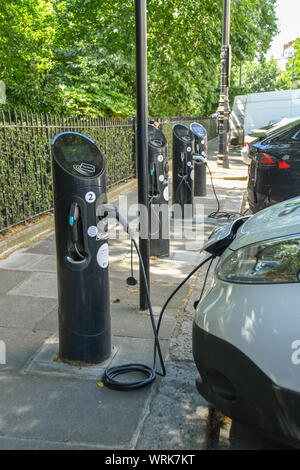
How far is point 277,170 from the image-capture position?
6859 mm

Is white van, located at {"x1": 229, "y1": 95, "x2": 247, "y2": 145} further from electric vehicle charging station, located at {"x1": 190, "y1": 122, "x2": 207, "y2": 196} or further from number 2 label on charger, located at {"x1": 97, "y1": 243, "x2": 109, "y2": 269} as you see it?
number 2 label on charger, located at {"x1": 97, "y1": 243, "x2": 109, "y2": 269}

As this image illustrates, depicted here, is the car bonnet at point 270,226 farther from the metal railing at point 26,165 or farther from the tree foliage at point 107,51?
the tree foliage at point 107,51

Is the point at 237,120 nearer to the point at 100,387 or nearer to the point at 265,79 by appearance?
the point at 100,387

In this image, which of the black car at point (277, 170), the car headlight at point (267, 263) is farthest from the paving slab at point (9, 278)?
the black car at point (277, 170)

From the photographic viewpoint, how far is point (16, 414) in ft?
9.14

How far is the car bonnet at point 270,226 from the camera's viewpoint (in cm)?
244

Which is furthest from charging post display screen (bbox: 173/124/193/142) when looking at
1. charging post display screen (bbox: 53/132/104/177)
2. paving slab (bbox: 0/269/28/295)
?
charging post display screen (bbox: 53/132/104/177)

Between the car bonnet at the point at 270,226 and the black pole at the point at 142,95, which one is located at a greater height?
the black pole at the point at 142,95

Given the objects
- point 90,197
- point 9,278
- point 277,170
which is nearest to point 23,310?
point 9,278

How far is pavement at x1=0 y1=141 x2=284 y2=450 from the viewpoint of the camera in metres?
2.60

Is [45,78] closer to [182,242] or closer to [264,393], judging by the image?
[182,242]

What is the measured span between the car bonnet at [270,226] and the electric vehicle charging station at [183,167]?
505 centimetres

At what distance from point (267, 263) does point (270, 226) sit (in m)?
0.36

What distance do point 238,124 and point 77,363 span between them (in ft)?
67.2
